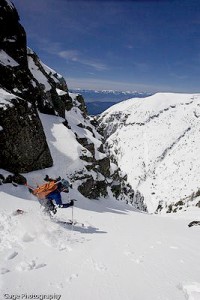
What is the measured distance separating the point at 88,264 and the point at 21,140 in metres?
17.9

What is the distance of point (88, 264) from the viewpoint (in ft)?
25.3

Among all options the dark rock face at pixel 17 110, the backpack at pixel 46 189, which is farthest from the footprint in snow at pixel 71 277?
the dark rock face at pixel 17 110

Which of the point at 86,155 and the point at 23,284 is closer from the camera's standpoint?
the point at 23,284

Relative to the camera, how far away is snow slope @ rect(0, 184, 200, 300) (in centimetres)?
599

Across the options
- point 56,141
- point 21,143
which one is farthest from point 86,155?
point 21,143

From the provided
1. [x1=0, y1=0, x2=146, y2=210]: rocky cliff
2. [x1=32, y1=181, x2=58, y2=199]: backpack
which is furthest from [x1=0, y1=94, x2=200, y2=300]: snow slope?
[x1=0, y1=0, x2=146, y2=210]: rocky cliff

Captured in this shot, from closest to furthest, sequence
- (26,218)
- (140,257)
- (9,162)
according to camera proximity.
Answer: (140,257), (26,218), (9,162)

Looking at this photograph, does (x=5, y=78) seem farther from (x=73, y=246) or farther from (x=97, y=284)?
(x=97, y=284)

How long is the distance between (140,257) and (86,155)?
26.4 meters

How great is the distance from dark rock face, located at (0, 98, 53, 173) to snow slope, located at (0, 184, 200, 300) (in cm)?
1120

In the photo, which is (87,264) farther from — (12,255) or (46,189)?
(46,189)

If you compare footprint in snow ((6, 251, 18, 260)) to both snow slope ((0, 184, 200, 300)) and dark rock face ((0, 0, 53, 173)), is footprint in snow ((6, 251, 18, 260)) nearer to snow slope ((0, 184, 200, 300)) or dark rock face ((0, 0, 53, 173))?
snow slope ((0, 184, 200, 300))

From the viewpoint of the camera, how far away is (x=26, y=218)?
11.6 m

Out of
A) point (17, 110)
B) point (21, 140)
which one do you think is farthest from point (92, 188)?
point (17, 110)
